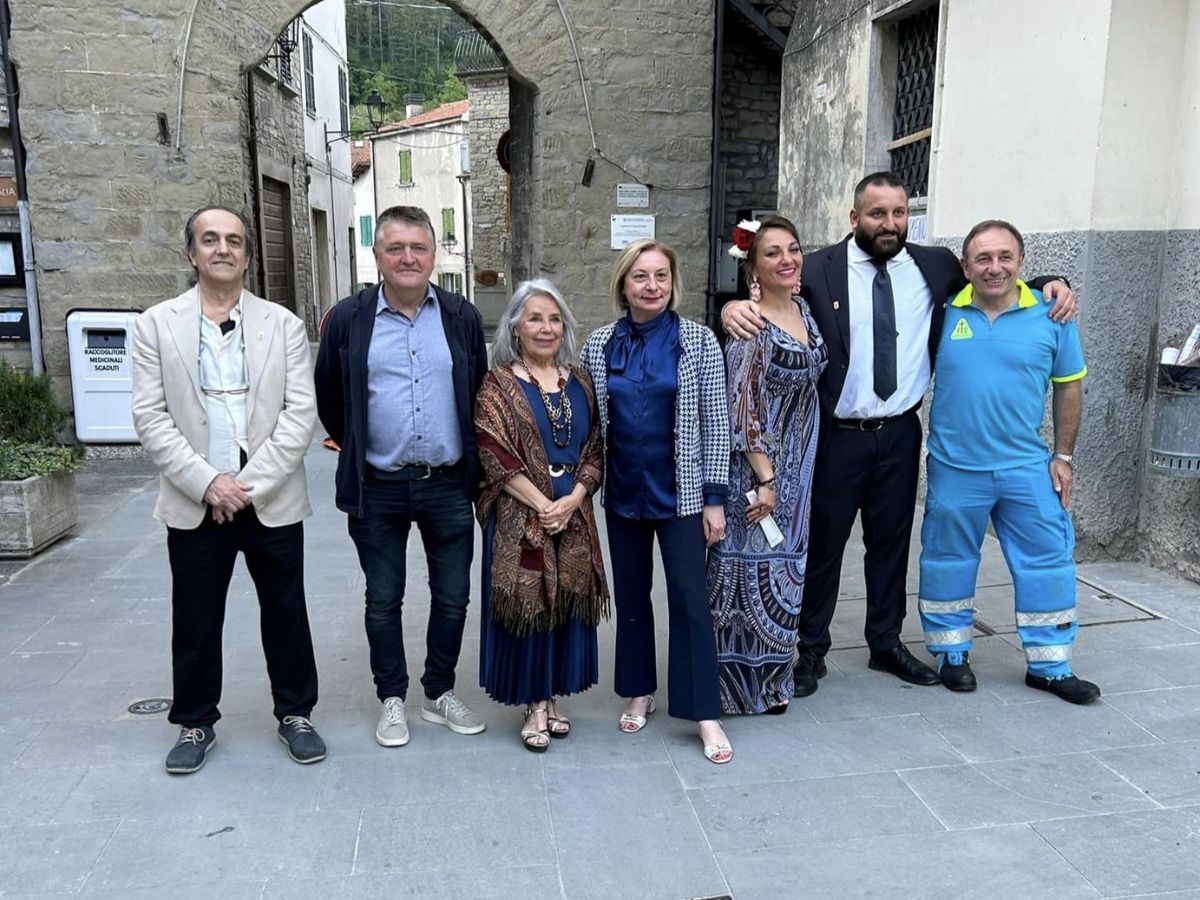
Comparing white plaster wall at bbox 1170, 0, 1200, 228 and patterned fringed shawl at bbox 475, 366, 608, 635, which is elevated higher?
white plaster wall at bbox 1170, 0, 1200, 228

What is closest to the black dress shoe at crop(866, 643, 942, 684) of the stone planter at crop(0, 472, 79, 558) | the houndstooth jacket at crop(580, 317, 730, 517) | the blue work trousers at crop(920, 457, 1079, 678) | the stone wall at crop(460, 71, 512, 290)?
the blue work trousers at crop(920, 457, 1079, 678)

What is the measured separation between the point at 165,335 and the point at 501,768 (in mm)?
1703

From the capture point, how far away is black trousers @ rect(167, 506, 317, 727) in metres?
3.02

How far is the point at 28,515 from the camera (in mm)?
5312

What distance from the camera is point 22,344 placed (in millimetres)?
7918

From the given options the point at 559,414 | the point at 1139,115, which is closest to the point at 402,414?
the point at 559,414

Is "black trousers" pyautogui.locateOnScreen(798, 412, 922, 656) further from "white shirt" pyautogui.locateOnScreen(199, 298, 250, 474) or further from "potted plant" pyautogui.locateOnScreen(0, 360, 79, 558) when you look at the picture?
"potted plant" pyautogui.locateOnScreen(0, 360, 79, 558)

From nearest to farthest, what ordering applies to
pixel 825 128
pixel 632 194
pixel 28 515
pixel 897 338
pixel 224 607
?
pixel 224 607, pixel 897 338, pixel 28 515, pixel 825 128, pixel 632 194

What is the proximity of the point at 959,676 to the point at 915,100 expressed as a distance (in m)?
4.35

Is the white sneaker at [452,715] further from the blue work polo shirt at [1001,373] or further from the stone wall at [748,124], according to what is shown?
the stone wall at [748,124]

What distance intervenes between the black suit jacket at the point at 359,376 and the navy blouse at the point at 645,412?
455mm

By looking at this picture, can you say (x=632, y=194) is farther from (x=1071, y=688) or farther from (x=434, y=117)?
(x=434, y=117)

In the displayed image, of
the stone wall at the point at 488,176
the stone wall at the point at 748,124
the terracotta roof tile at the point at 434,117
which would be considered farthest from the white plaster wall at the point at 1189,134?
the terracotta roof tile at the point at 434,117

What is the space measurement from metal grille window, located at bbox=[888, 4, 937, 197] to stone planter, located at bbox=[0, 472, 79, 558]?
567cm
